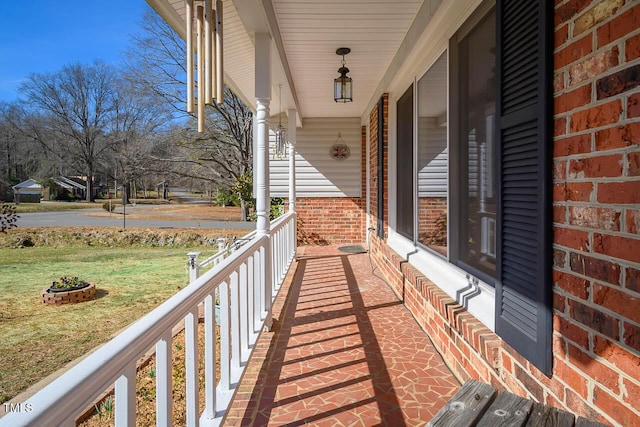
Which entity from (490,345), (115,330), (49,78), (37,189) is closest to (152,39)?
(49,78)

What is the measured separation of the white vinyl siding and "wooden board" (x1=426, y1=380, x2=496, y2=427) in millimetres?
6673

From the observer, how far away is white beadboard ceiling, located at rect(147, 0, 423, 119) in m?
2.92

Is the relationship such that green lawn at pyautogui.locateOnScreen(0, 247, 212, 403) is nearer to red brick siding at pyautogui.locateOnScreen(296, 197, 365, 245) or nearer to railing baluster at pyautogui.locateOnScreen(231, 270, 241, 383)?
red brick siding at pyautogui.locateOnScreen(296, 197, 365, 245)

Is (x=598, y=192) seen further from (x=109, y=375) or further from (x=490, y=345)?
(x=109, y=375)

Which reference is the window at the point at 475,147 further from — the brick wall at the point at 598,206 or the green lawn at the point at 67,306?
the green lawn at the point at 67,306

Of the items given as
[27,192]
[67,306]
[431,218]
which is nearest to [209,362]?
[431,218]

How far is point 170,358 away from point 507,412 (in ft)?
3.28

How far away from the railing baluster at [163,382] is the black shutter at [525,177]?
49.6 inches

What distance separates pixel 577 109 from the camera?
A: 1222mm

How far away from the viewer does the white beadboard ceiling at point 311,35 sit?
2920 mm

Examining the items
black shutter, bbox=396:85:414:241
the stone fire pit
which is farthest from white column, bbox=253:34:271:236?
the stone fire pit

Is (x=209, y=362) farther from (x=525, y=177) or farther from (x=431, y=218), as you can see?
(x=431, y=218)

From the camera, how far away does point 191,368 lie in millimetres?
1480

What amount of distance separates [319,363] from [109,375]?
6.35 ft
